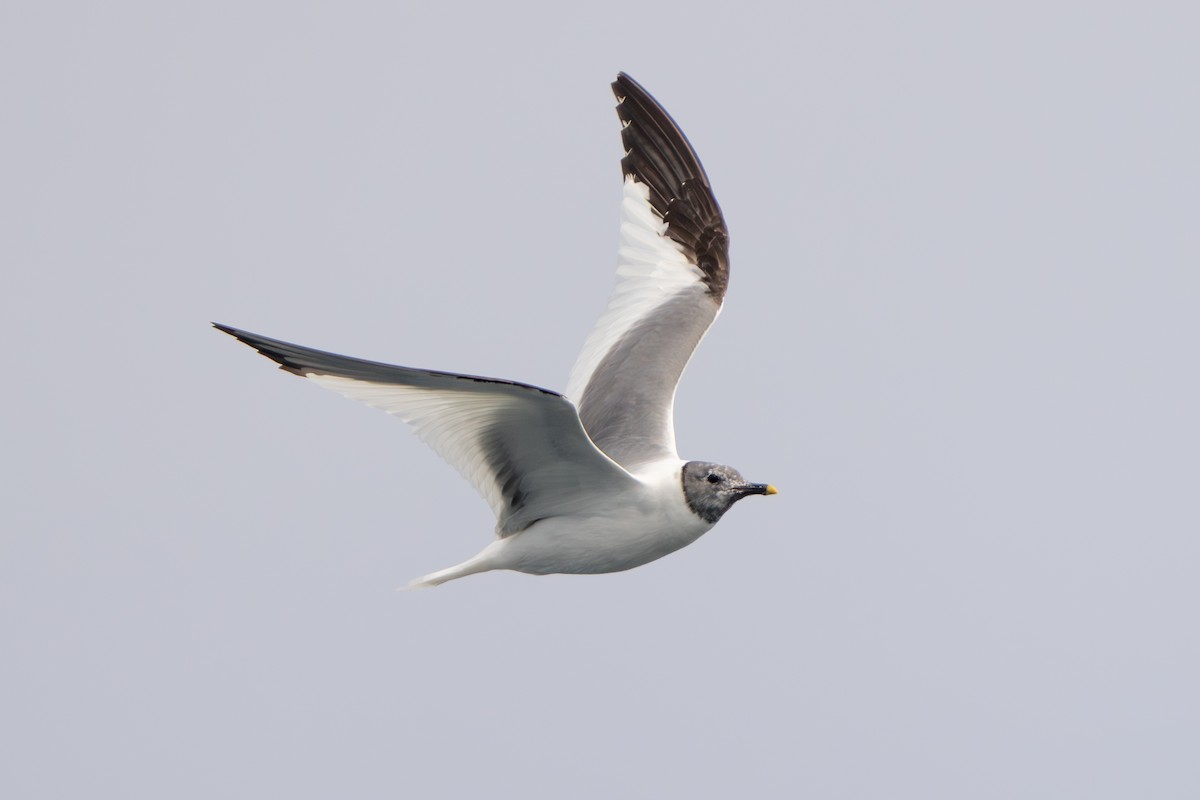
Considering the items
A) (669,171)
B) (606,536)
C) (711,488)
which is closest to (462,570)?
(606,536)

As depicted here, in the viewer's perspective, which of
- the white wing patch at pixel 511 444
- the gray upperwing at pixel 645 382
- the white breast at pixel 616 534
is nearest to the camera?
the white wing patch at pixel 511 444

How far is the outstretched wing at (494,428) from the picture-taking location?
334 inches

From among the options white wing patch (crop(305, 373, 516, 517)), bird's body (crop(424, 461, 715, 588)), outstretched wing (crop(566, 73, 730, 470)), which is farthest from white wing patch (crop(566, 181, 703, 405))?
white wing patch (crop(305, 373, 516, 517))

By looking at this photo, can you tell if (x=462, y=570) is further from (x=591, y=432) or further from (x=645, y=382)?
(x=645, y=382)

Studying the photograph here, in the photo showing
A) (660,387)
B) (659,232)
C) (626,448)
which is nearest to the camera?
(626,448)

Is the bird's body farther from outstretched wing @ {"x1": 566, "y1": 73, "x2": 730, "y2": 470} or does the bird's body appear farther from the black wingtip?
the black wingtip

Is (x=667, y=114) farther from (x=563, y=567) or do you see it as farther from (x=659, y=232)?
(x=563, y=567)

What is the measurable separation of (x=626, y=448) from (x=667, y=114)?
3.87 m

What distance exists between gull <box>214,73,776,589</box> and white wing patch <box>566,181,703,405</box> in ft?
0.05

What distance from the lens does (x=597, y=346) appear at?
41.0ft

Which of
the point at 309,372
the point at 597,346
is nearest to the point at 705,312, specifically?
the point at 597,346

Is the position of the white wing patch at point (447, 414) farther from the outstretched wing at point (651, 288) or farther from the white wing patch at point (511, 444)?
the outstretched wing at point (651, 288)

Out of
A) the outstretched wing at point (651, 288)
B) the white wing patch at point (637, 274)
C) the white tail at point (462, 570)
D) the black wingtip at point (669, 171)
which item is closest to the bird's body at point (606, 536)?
the white tail at point (462, 570)

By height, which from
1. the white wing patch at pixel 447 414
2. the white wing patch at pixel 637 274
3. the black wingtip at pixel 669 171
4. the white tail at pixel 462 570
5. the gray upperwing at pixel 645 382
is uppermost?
the black wingtip at pixel 669 171
